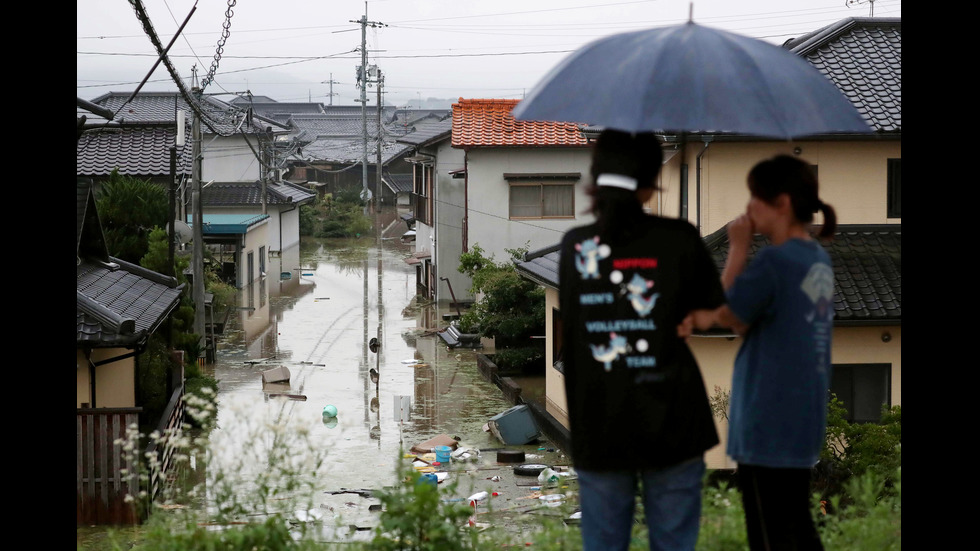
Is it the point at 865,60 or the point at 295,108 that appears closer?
the point at 865,60

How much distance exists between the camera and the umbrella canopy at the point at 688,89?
302 cm

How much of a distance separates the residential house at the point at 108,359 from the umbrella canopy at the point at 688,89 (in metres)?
6.37

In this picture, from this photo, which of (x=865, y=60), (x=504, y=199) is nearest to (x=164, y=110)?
(x=504, y=199)

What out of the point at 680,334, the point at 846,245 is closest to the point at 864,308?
the point at 846,245

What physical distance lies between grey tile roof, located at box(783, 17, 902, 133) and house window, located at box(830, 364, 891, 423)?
3.34m

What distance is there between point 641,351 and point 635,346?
0.02m

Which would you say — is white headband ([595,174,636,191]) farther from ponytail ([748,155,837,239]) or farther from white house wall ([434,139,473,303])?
white house wall ([434,139,473,303])

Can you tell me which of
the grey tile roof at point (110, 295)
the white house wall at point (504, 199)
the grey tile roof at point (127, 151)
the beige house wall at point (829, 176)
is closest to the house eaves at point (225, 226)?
the grey tile roof at point (127, 151)

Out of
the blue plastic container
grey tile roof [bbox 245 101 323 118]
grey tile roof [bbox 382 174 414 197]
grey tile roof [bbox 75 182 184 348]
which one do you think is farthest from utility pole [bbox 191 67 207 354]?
grey tile roof [bbox 245 101 323 118]

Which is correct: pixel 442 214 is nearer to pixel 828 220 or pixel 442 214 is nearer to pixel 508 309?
pixel 508 309

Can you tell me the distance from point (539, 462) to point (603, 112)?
38.3 ft

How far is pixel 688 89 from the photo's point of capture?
3051 mm
